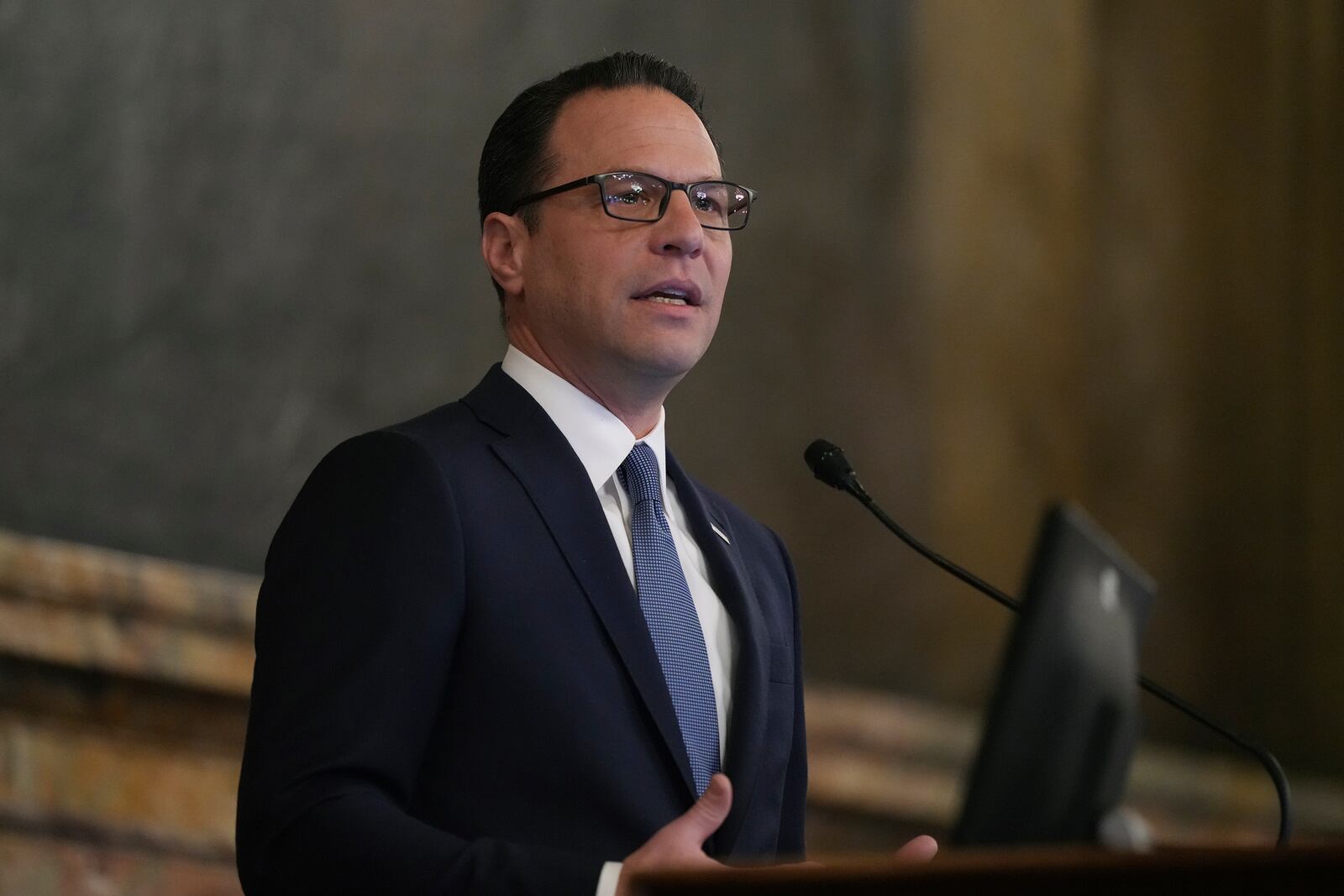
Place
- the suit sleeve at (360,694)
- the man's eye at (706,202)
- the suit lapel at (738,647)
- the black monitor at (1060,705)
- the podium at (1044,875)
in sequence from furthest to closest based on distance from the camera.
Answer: the man's eye at (706,202), the suit lapel at (738,647), the black monitor at (1060,705), the suit sleeve at (360,694), the podium at (1044,875)

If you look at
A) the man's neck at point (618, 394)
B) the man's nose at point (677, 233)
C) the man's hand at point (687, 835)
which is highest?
the man's nose at point (677, 233)

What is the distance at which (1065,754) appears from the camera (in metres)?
1.81

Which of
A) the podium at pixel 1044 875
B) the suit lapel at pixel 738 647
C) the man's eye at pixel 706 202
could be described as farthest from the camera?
the man's eye at pixel 706 202

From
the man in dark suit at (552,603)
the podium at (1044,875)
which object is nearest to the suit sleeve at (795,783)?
the man in dark suit at (552,603)

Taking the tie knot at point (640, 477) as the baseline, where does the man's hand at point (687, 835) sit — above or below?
below

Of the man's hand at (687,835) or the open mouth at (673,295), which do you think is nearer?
the man's hand at (687,835)

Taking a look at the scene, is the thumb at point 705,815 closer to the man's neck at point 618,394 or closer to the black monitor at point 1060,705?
the black monitor at point 1060,705

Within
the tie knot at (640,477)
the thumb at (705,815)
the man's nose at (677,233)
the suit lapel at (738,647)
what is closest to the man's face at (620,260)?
the man's nose at (677,233)

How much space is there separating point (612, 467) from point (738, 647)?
29 cm

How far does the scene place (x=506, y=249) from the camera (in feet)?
7.20

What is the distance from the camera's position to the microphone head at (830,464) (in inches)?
85.2

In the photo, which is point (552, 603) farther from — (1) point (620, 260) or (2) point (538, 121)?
(2) point (538, 121)

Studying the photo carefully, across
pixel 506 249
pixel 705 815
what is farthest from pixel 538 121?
pixel 705 815

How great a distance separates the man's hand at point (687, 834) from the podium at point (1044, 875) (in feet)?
1.41
